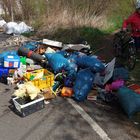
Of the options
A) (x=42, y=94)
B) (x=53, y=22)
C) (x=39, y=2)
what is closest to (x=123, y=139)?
(x=42, y=94)

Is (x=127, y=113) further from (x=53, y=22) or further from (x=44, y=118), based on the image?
(x=53, y=22)

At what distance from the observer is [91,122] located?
6129 millimetres

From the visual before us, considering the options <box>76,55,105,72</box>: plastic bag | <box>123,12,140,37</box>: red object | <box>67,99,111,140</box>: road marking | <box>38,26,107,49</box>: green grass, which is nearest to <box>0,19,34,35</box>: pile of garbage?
<box>38,26,107,49</box>: green grass

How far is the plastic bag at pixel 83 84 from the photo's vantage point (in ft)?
23.9

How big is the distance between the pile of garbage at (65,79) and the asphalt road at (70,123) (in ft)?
0.74

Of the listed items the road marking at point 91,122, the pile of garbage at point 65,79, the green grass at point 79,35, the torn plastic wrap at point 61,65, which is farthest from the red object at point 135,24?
the road marking at point 91,122

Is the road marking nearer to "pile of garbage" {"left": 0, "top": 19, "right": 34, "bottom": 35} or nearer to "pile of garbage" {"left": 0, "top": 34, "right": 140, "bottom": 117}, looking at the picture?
"pile of garbage" {"left": 0, "top": 34, "right": 140, "bottom": 117}

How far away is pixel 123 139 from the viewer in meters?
5.47

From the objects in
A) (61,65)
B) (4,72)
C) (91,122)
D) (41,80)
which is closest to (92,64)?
(61,65)

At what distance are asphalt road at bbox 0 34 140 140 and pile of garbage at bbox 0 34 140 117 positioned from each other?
224 millimetres

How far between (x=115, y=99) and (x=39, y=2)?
1200cm

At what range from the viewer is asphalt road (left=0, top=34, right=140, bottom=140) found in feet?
18.6

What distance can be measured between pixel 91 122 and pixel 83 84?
1524 millimetres

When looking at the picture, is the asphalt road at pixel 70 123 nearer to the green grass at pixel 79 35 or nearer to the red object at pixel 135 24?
the red object at pixel 135 24
